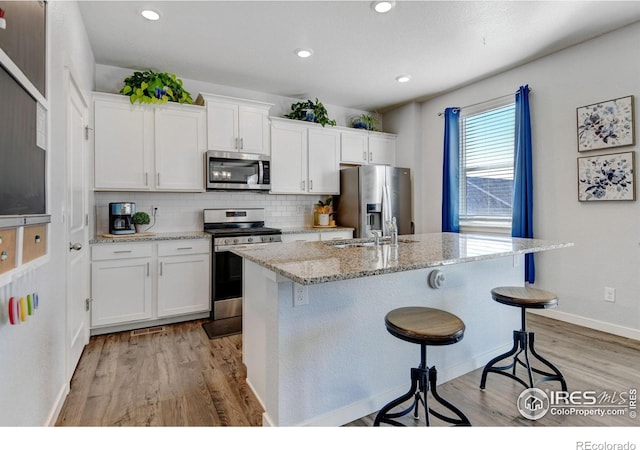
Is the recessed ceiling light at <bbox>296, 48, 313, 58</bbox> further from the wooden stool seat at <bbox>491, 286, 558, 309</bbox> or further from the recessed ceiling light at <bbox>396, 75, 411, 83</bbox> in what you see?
the wooden stool seat at <bbox>491, 286, 558, 309</bbox>

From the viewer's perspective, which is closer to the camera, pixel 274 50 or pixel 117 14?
pixel 117 14

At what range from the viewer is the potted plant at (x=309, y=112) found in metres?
4.37

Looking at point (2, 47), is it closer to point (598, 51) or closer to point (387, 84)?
point (387, 84)

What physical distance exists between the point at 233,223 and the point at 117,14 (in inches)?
88.2

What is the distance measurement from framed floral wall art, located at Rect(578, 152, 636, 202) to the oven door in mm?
3401

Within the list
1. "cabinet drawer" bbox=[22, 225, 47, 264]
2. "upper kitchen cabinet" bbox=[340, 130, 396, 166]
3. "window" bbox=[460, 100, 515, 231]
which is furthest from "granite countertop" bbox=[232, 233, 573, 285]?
"upper kitchen cabinet" bbox=[340, 130, 396, 166]

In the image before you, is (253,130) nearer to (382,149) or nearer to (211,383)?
(382,149)

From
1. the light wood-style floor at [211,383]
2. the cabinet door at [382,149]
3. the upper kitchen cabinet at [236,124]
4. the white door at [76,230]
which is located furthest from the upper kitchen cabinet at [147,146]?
the cabinet door at [382,149]

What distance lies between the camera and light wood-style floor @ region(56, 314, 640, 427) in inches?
71.3

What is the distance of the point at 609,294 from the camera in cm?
302

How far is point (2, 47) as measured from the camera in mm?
1031

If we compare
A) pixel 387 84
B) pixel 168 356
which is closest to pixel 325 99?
pixel 387 84

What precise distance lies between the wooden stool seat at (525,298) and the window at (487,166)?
1992mm

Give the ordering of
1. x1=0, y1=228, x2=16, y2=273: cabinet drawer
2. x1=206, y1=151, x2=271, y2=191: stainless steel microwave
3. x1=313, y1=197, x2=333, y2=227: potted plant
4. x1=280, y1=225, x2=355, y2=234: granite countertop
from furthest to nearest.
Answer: x1=313, y1=197, x2=333, y2=227: potted plant → x1=280, y1=225, x2=355, y2=234: granite countertop → x1=206, y1=151, x2=271, y2=191: stainless steel microwave → x1=0, y1=228, x2=16, y2=273: cabinet drawer
